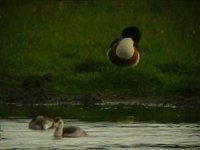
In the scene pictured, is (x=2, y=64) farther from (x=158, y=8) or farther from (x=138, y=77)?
(x=158, y=8)

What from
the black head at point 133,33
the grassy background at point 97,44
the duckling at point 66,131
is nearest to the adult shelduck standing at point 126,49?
the black head at point 133,33

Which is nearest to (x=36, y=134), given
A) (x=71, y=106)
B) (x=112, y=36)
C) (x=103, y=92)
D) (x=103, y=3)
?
(x=71, y=106)

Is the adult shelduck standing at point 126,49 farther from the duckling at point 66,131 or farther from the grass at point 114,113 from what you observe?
the grass at point 114,113

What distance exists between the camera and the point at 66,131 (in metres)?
29.4

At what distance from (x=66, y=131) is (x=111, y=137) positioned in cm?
152

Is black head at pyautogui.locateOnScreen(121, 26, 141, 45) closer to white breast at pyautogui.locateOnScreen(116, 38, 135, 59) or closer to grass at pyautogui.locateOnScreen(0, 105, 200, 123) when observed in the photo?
white breast at pyautogui.locateOnScreen(116, 38, 135, 59)

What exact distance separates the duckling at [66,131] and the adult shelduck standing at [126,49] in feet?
5.66

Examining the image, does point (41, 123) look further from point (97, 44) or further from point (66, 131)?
point (97, 44)

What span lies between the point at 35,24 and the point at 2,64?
4416 millimetres

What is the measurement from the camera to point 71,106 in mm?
34781

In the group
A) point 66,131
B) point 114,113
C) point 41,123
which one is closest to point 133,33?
point 66,131

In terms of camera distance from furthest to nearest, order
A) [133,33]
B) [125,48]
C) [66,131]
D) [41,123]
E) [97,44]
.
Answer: [97,44]
[41,123]
[133,33]
[66,131]
[125,48]

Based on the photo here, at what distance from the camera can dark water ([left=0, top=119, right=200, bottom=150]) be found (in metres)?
26.8

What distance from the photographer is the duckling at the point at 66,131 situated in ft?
93.3
